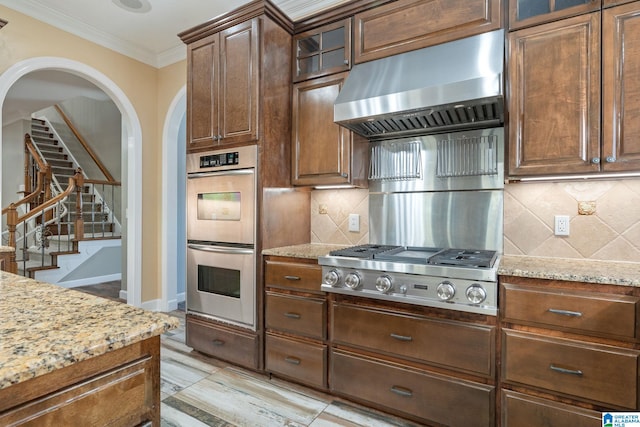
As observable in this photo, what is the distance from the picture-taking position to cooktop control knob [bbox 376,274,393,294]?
1875 mm

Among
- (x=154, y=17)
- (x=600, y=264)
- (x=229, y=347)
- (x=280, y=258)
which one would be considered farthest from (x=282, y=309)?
(x=154, y=17)

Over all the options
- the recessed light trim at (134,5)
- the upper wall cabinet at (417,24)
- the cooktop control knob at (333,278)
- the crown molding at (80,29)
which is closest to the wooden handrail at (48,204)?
the crown molding at (80,29)

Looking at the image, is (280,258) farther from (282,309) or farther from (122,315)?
(122,315)

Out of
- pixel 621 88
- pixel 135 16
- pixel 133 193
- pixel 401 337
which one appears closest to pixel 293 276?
pixel 401 337

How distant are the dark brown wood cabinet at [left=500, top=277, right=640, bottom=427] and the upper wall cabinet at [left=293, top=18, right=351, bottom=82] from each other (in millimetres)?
1796

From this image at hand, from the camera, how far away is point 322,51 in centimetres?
256

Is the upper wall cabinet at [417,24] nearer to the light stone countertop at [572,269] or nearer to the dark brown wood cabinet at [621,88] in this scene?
the dark brown wood cabinet at [621,88]

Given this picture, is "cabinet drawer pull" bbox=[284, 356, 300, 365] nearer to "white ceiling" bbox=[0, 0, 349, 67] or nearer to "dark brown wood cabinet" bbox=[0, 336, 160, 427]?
"dark brown wood cabinet" bbox=[0, 336, 160, 427]

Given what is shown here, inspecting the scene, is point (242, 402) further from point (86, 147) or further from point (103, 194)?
point (86, 147)

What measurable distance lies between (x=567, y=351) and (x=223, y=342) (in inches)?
84.3

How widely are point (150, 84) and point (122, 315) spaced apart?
12.7 ft

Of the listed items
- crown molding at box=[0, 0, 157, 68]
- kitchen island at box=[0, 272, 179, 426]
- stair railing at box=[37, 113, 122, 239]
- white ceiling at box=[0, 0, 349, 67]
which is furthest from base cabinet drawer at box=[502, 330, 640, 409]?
stair railing at box=[37, 113, 122, 239]

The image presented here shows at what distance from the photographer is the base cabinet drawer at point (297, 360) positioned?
2.17 m

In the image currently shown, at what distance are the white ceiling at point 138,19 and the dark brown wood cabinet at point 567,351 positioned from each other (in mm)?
2651
